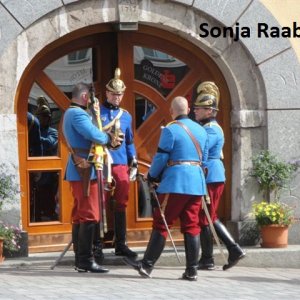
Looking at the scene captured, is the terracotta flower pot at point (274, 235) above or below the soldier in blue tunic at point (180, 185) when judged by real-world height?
below

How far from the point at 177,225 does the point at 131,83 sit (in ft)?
5.60

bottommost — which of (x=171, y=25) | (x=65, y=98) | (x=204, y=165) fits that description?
(x=204, y=165)

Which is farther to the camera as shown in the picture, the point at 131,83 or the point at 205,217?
the point at 131,83

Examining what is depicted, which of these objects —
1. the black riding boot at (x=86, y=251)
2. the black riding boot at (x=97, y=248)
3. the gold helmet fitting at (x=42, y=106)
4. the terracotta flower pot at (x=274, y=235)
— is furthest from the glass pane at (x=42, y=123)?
the terracotta flower pot at (x=274, y=235)

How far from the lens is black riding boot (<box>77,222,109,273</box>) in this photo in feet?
34.0

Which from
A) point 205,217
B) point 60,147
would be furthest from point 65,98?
point 205,217

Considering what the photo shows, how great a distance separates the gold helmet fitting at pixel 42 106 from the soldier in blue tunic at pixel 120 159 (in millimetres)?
899

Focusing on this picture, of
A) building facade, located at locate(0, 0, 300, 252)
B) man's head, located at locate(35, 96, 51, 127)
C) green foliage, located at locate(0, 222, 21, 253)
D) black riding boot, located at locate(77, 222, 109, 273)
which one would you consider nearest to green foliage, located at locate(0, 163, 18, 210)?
green foliage, located at locate(0, 222, 21, 253)

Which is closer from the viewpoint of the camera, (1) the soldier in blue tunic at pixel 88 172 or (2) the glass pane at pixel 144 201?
(1) the soldier in blue tunic at pixel 88 172

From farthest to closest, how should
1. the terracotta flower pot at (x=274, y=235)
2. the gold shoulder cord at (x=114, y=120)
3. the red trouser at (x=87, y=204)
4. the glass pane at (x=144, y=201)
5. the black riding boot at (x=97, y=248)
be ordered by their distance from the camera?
the glass pane at (x=144, y=201), the terracotta flower pot at (x=274, y=235), the black riding boot at (x=97, y=248), the gold shoulder cord at (x=114, y=120), the red trouser at (x=87, y=204)

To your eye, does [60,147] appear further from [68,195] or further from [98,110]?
[98,110]

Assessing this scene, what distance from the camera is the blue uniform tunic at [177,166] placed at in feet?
33.1

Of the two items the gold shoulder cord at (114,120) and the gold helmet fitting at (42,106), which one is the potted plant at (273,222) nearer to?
the gold shoulder cord at (114,120)

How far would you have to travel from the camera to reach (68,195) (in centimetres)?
1194
